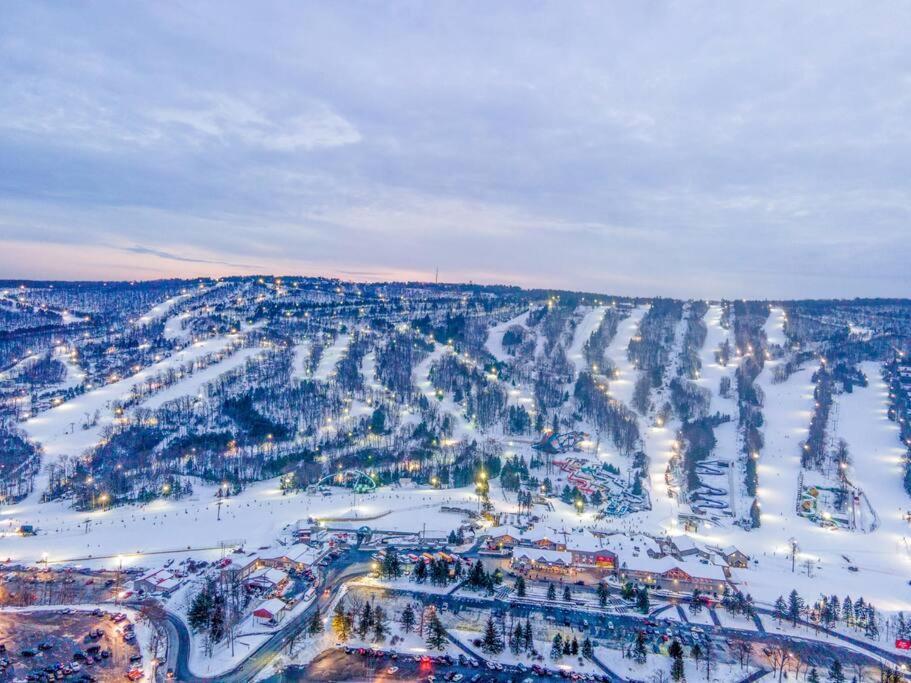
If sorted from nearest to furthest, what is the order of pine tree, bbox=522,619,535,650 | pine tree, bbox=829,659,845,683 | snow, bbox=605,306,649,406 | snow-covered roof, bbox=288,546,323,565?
pine tree, bbox=829,659,845,683, pine tree, bbox=522,619,535,650, snow-covered roof, bbox=288,546,323,565, snow, bbox=605,306,649,406

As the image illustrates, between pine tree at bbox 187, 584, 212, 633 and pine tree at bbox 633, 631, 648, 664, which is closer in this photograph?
pine tree at bbox 633, 631, 648, 664

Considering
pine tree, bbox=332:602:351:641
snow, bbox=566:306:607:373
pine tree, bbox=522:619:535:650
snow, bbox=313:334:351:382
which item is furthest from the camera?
snow, bbox=566:306:607:373

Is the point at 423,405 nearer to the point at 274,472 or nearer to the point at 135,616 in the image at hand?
the point at 274,472

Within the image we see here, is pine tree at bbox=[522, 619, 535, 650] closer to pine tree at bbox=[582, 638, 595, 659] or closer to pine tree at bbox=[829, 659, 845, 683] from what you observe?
pine tree at bbox=[582, 638, 595, 659]

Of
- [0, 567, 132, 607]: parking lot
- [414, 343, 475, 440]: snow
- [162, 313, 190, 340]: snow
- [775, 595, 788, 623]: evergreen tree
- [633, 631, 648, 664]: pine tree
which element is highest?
[162, 313, 190, 340]: snow

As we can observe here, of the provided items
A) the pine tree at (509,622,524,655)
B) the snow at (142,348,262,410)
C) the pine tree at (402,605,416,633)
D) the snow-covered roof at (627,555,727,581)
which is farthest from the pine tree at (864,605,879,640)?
the snow at (142,348,262,410)

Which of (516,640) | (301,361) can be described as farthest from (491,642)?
(301,361)

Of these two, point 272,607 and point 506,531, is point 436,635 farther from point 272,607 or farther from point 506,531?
point 506,531
